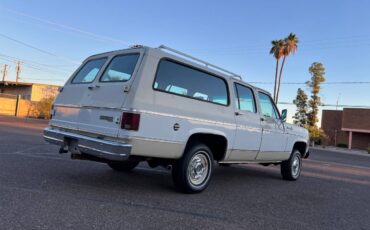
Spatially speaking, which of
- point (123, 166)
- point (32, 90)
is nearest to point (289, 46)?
point (32, 90)

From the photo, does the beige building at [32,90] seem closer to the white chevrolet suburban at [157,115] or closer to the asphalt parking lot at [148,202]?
the asphalt parking lot at [148,202]

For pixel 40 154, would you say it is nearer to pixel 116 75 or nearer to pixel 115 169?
pixel 115 169

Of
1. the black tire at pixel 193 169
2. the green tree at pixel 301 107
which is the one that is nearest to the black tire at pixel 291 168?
the black tire at pixel 193 169

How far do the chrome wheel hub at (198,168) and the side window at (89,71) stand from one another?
2.15 metres

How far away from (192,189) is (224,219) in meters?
1.29

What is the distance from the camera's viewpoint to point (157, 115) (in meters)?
5.21

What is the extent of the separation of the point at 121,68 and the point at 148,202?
6.84ft

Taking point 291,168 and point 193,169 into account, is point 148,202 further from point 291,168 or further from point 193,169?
point 291,168

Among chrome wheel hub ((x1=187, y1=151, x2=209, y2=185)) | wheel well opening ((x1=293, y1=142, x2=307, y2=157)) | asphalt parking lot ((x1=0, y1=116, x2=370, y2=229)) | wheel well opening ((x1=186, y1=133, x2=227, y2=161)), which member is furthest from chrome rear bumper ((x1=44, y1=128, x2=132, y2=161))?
wheel well opening ((x1=293, y1=142, x2=307, y2=157))

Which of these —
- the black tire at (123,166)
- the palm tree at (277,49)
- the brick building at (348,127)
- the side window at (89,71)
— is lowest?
the black tire at (123,166)

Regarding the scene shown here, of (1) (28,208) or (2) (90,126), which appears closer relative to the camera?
(1) (28,208)

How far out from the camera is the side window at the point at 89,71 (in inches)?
243

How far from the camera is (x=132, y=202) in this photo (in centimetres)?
507

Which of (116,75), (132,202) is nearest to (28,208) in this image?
(132,202)
